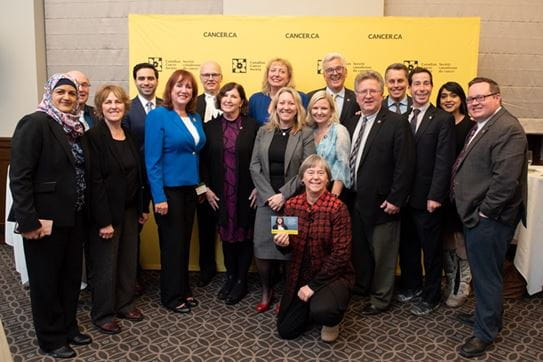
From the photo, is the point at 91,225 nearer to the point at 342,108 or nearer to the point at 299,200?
the point at 299,200

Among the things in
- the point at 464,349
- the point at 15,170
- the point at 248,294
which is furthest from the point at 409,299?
the point at 15,170

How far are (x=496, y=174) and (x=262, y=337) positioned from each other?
160 centimetres

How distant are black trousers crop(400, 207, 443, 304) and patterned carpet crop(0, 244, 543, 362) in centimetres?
19

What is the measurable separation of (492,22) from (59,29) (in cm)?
460

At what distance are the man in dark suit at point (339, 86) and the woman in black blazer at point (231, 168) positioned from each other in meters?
0.69

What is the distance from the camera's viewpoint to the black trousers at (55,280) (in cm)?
228

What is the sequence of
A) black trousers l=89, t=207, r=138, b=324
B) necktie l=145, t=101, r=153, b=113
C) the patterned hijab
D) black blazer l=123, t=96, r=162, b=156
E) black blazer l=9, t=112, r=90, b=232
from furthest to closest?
necktie l=145, t=101, r=153, b=113 → black blazer l=123, t=96, r=162, b=156 → black trousers l=89, t=207, r=138, b=324 → the patterned hijab → black blazer l=9, t=112, r=90, b=232

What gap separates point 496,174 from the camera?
2297mm

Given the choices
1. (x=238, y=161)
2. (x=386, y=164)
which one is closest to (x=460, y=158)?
(x=386, y=164)

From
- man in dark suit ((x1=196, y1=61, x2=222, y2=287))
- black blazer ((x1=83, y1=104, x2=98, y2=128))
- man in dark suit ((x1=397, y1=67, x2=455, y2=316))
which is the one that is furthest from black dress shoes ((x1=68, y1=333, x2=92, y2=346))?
man in dark suit ((x1=397, y1=67, x2=455, y2=316))

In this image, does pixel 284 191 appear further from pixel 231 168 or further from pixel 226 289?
pixel 226 289

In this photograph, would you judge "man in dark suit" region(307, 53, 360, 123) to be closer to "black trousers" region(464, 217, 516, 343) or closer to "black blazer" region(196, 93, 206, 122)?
"black blazer" region(196, 93, 206, 122)

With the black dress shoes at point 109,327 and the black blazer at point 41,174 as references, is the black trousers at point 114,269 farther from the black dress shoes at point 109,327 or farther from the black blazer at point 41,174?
the black blazer at point 41,174

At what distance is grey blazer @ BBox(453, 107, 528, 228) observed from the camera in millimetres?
2268
